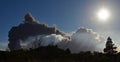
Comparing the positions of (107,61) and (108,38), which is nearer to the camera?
(107,61)

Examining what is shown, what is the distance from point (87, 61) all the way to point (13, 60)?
878cm

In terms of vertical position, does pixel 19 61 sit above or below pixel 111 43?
below

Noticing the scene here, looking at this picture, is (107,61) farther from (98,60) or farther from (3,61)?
(3,61)

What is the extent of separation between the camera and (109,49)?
93938 mm

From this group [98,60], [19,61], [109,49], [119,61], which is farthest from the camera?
[109,49]

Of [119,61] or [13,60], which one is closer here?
[13,60]

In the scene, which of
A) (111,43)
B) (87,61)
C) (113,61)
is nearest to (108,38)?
(111,43)

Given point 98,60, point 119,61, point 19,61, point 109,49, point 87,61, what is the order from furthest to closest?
1. point 109,49
2. point 119,61
3. point 98,60
4. point 87,61
5. point 19,61

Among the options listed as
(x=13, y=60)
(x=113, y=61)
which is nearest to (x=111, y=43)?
(x=113, y=61)

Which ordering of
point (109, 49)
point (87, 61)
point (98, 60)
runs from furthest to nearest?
point (109, 49)
point (98, 60)
point (87, 61)

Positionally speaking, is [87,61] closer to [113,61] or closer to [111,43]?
[113,61]

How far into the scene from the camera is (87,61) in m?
29.8

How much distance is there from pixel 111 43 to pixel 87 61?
225 ft

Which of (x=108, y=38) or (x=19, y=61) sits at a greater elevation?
(x=108, y=38)
